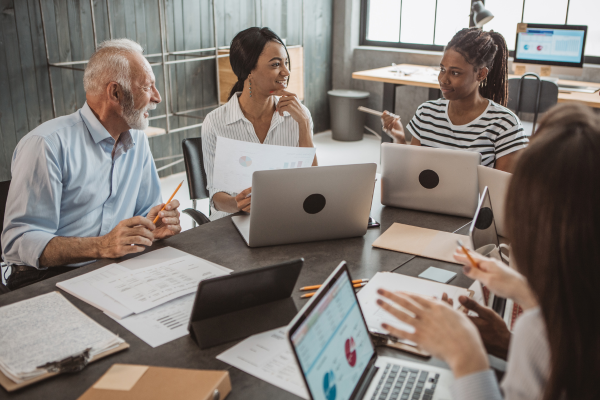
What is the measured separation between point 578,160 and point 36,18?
12.2ft

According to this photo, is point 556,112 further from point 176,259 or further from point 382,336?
point 176,259

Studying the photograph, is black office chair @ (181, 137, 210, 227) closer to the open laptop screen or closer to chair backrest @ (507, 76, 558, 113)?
the open laptop screen

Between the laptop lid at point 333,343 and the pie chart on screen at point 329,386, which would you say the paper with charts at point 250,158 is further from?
the pie chart on screen at point 329,386

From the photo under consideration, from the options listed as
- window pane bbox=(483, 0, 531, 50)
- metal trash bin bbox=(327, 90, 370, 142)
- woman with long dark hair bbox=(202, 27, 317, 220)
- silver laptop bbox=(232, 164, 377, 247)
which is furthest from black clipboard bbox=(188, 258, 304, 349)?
window pane bbox=(483, 0, 531, 50)

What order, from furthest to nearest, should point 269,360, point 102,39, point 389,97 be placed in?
1. point 389,97
2. point 102,39
3. point 269,360

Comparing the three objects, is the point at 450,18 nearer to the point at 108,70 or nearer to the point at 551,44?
the point at 551,44

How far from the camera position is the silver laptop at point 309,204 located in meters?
1.53

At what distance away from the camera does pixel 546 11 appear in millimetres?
5004

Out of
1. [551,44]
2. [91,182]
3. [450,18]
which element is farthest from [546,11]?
[91,182]

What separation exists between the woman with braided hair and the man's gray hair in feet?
3.64

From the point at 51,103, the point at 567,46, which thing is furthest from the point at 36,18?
the point at 567,46

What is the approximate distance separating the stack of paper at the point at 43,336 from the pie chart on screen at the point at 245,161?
78 cm

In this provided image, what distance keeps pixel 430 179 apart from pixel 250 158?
0.63 meters

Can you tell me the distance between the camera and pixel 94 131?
1.78 meters
